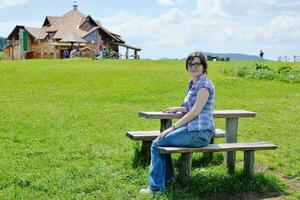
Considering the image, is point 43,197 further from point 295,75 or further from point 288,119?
point 295,75

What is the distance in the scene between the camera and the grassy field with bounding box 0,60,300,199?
696 centimetres

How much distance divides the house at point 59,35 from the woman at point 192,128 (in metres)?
56.3

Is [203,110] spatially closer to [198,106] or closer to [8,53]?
[198,106]

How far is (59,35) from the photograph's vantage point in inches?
2584

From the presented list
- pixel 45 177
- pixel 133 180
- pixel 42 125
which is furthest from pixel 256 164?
pixel 42 125

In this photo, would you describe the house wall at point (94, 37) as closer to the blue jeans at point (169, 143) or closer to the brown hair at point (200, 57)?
the brown hair at point (200, 57)

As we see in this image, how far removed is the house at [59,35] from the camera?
217 ft

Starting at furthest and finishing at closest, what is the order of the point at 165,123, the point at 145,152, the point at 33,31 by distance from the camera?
the point at 33,31 < the point at 145,152 < the point at 165,123

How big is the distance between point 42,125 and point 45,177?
4287mm

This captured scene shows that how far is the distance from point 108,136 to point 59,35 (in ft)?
187

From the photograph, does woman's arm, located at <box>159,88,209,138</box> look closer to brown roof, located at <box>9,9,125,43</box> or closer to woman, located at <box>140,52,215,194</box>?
woman, located at <box>140,52,215,194</box>

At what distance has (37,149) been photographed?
891 centimetres

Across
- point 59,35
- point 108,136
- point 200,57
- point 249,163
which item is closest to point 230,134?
point 249,163

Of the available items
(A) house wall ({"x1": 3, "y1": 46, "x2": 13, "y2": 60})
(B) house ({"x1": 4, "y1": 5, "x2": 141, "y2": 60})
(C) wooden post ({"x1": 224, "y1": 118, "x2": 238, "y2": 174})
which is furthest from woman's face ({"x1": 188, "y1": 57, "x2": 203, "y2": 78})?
(A) house wall ({"x1": 3, "y1": 46, "x2": 13, "y2": 60})
